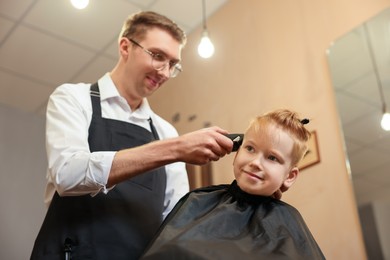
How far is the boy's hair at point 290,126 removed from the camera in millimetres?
1609

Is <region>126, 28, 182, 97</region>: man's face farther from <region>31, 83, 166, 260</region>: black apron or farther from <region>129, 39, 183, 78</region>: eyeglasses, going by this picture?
<region>31, 83, 166, 260</region>: black apron

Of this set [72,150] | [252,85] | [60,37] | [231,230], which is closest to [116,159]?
[72,150]

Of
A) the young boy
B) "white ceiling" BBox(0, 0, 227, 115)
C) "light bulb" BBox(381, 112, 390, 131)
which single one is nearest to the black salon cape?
the young boy

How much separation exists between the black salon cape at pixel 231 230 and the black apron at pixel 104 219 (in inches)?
6.4

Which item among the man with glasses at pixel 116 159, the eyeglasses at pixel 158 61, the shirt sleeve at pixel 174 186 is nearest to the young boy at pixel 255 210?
the man with glasses at pixel 116 159

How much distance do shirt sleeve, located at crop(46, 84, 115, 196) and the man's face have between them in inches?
10.4

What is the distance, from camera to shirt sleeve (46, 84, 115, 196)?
1.49 metres

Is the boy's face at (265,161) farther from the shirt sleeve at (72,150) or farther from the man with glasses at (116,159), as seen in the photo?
the shirt sleeve at (72,150)

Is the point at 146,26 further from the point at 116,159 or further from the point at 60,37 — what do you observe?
the point at 60,37

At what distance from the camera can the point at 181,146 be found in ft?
4.90

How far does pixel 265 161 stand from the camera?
1579mm

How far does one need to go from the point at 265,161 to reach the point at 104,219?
54cm

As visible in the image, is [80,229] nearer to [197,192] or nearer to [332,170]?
[197,192]

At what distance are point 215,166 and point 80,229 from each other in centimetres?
182
